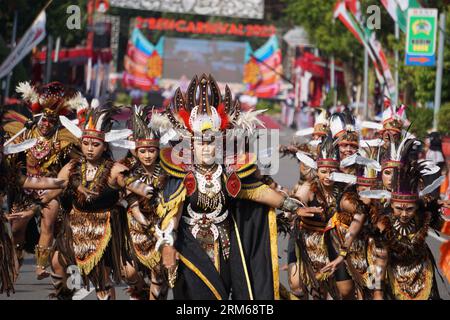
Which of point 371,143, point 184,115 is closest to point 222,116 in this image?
point 184,115

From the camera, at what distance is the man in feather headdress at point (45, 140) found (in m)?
12.5

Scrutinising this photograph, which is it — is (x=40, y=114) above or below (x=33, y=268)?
above

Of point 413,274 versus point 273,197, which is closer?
point 273,197

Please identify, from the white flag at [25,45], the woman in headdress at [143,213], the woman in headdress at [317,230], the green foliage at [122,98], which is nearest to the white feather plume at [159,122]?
the woman in headdress at [143,213]

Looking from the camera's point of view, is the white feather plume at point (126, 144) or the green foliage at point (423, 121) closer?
the white feather plume at point (126, 144)

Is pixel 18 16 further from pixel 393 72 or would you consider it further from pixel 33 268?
pixel 33 268

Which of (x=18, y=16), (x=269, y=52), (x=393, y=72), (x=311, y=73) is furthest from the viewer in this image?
Result: (x=269, y=52)

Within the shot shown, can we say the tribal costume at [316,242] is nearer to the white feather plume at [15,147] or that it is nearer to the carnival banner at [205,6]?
the white feather plume at [15,147]

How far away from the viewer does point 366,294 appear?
36.2 feet

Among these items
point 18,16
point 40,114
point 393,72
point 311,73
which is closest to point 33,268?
point 40,114

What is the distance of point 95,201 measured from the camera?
11.4 meters

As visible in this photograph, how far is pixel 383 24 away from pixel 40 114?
31922mm

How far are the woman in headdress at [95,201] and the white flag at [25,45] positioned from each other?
22117 millimetres

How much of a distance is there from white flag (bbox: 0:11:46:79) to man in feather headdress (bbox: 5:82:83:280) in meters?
20.0
